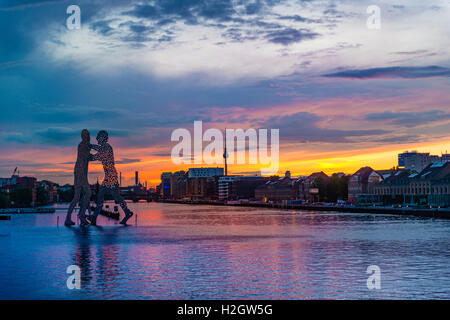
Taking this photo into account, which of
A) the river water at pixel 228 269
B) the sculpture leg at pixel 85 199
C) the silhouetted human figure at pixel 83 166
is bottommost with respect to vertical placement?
the river water at pixel 228 269

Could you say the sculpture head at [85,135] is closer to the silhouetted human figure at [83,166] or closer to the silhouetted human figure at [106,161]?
the silhouetted human figure at [83,166]

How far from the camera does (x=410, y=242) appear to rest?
1998 inches

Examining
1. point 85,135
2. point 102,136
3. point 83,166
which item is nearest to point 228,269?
point 85,135

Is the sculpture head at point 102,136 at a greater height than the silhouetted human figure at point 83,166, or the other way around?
the sculpture head at point 102,136

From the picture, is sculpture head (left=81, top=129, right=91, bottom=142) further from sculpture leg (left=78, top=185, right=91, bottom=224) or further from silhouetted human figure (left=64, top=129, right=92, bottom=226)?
sculpture leg (left=78, top=185, right=91, bottom=224)

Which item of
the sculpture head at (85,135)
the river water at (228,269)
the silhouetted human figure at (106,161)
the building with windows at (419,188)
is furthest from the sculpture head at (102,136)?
the building with windows at (419,188)

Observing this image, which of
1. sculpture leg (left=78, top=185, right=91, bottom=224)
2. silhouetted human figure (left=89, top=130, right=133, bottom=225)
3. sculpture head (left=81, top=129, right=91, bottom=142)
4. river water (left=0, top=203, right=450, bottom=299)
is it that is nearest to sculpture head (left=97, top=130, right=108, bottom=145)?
silhouetted human figure (left=89, top=130, right=133, bottom=225)

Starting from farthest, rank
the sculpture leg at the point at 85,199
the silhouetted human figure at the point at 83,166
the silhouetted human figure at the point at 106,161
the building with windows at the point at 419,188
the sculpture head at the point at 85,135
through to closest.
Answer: the building with windows at the point at 419,188 → the sculpture leg at the point at 85,199 → the silhouetted human figure at the point at 106,161 → the silhouetted human figure at the point at 83,166 → the sculpture head at the point at 85,135

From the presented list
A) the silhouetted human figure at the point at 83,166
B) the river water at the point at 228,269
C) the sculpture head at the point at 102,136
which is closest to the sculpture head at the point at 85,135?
the silhouetted human figure at the point at 83,166

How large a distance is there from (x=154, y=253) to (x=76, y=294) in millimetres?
16898

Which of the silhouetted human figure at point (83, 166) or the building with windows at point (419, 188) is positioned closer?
the silhouetted human figure at point (83, 166)

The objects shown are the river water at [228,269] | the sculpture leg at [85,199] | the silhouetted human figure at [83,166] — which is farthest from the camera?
the sculpture leg at [85,199]

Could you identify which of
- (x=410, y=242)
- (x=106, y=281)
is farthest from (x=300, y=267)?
(x=410, y=242)
